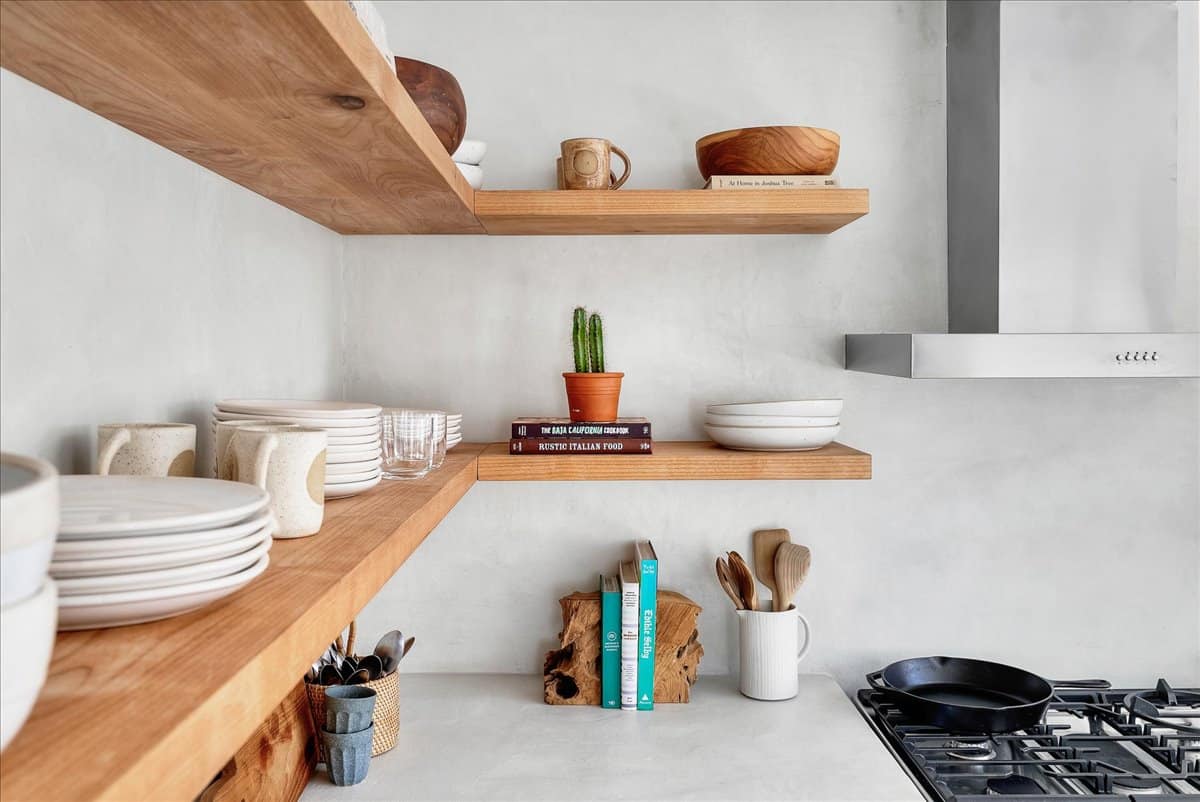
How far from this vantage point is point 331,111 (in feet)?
3.11

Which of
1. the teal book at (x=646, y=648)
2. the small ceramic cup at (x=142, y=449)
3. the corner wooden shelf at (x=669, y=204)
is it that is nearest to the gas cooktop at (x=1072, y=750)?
the teal book at (x=646, y=648)

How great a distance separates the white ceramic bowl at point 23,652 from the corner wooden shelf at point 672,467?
1328 mm

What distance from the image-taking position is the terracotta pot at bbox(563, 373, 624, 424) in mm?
1785

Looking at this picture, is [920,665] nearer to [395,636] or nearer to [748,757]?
[748,757]

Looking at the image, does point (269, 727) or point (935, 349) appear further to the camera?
point (935, 349)

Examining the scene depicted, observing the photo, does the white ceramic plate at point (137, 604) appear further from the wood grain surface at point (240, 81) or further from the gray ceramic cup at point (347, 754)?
the gray ceramic cup at point (347, 754)

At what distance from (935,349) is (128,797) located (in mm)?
1425

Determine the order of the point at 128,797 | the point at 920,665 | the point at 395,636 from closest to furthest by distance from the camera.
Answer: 1. the point at 128,797
2. the point at 395,636
3. the point at 920,665

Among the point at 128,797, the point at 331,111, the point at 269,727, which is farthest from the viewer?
the point at 269,727

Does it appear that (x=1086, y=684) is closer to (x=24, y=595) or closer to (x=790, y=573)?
(x=790, y=573)

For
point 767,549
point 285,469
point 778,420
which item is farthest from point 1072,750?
point 285,469

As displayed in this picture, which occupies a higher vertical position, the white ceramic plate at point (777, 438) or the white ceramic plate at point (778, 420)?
the white ceramic plate at point (778, 420)

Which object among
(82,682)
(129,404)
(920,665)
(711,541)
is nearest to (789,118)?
(711,541)

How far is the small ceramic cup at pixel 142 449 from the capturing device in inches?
33.5
